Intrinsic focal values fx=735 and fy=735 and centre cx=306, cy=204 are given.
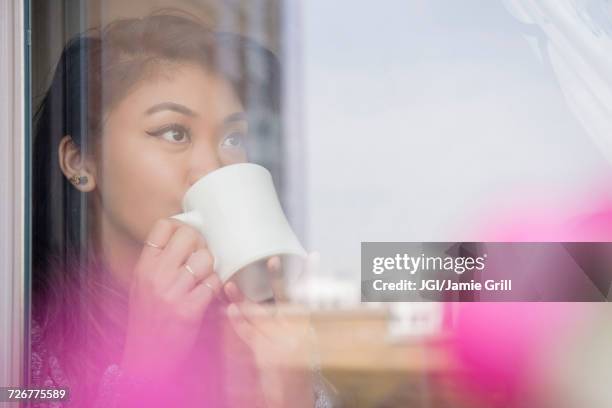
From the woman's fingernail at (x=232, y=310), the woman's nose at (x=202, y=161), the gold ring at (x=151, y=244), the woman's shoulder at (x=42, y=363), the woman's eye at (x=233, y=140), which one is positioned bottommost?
the woman's shoulder at (x=42, y=363)

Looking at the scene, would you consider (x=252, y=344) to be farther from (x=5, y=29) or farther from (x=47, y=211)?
(x=5, y=29)

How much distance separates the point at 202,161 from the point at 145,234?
0.22 meters

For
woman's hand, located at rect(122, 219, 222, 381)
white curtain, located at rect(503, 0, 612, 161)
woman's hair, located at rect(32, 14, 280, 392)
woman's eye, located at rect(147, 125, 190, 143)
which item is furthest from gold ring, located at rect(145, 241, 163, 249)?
white curtain, located at rect(503, 0, 612, 161)

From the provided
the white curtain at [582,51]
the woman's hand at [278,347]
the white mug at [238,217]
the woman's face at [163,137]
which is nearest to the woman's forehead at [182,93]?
the woman's face at [163,137]

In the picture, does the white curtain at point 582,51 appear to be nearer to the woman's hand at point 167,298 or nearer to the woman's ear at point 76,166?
the woman's hand at point 167,298

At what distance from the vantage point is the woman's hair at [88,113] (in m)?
1.73

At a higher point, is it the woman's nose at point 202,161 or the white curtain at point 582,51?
the white curtain at point 582,51

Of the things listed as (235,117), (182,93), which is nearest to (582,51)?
(235,117)

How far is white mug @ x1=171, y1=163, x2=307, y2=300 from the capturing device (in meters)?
1.68

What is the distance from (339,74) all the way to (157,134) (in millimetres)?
446

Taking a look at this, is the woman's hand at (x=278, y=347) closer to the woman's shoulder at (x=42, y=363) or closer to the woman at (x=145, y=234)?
the woman at (x=145, y=234)

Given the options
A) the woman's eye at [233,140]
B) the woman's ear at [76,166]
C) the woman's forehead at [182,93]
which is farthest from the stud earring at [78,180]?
the woman's eye at [233,140]

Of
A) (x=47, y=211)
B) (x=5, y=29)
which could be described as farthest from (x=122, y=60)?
(x=47, y=211)

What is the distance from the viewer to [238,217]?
1687 mm
